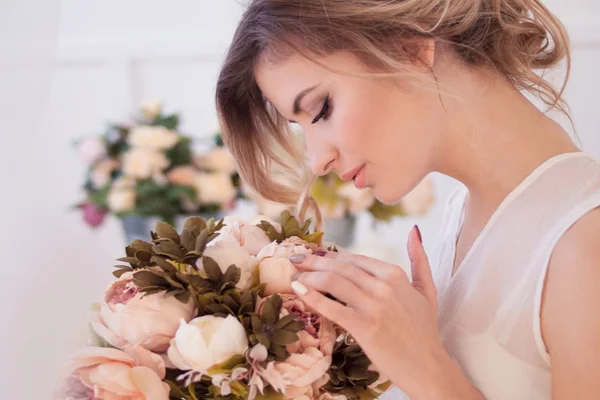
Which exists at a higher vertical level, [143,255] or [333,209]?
[143,255]

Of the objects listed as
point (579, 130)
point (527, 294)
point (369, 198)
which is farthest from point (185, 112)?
point (527, 294)

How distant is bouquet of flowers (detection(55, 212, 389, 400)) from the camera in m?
0.65

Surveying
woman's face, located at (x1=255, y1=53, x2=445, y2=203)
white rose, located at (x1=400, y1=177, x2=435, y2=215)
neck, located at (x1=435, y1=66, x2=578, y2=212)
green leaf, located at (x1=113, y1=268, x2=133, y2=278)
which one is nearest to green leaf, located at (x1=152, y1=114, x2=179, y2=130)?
white rose, located at (x1=400, y1=177, x2=435, y2=215)

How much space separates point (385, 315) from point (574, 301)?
0.74 feet

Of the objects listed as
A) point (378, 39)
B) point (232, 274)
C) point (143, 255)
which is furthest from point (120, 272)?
point (378, 39)

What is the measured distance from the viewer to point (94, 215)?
1.83 meters

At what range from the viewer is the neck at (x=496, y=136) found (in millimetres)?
931

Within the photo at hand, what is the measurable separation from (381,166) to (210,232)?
0.29 meters

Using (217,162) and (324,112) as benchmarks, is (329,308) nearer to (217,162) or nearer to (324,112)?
(324,112)

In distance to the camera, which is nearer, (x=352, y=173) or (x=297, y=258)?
(x=297, y=258)

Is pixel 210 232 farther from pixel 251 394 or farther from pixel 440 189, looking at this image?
pixel 440 189

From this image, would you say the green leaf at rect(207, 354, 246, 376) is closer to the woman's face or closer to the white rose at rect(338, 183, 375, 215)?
the woman's face

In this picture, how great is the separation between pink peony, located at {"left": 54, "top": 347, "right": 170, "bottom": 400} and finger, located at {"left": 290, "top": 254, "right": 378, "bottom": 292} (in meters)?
0.20

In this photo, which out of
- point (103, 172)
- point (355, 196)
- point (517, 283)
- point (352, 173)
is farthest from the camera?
point (103, 172)
